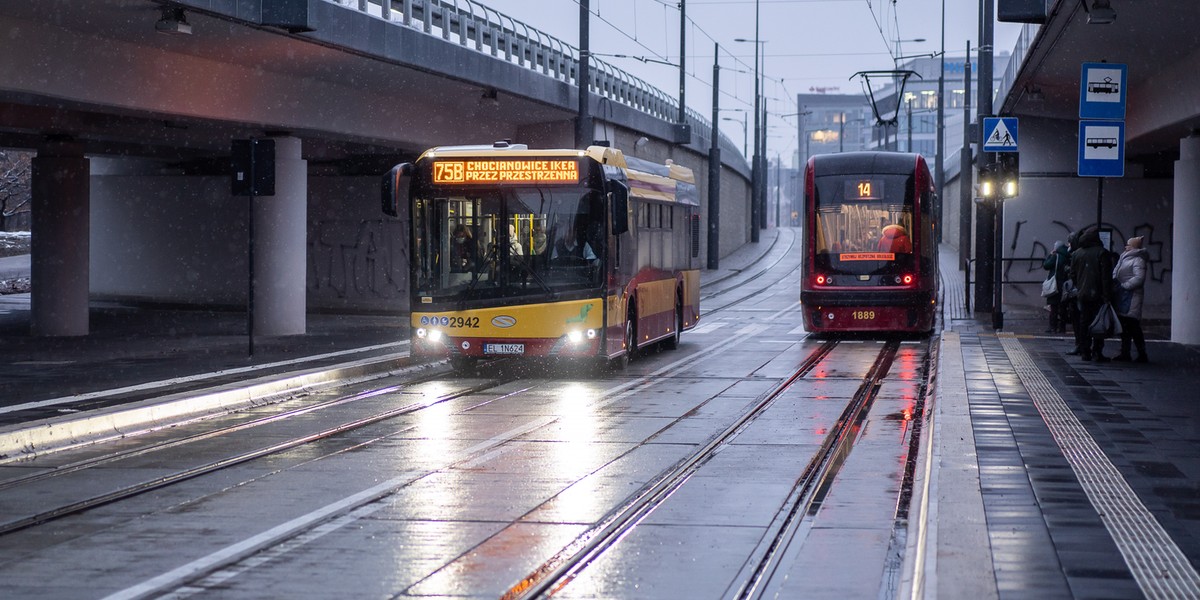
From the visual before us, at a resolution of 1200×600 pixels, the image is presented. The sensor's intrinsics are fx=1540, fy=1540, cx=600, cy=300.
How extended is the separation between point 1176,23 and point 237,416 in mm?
11972

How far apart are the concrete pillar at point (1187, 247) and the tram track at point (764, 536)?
1143 centimetres

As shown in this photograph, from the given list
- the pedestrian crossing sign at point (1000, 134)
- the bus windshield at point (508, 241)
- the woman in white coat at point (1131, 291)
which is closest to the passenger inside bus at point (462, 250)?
the bus windshield at point (508, 241)

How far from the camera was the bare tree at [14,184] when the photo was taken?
226 ft

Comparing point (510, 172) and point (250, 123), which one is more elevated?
point (250, 123)

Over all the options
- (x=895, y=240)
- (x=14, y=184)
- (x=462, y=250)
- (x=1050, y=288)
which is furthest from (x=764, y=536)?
(x=14, y=184)

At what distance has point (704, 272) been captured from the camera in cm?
5972

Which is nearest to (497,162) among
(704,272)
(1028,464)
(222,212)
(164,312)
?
(1028,464)

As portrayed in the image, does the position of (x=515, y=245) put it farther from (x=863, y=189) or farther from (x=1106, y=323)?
(x=863, y=189)

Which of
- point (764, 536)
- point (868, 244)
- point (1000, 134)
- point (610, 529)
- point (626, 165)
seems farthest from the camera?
point (868, 244)

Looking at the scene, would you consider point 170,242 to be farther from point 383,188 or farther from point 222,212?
point 383,188

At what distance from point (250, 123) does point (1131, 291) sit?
14.1m

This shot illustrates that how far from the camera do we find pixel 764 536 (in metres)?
8.54

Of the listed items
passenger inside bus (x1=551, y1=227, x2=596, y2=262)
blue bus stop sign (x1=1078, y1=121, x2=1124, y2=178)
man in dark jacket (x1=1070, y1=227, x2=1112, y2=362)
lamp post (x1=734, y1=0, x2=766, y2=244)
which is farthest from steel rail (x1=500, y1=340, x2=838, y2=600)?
lamp post (x1=734, y1=0, x2=766, y2=244)

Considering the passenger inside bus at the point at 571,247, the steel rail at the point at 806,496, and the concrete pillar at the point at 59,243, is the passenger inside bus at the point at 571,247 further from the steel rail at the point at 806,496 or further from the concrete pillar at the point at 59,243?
the concrete pillar at the point at 59,243
